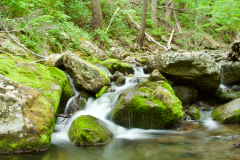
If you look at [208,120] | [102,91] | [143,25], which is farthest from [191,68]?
[143,25]

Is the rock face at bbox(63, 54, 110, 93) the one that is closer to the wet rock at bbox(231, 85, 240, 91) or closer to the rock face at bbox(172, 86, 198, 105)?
the rock face at bbox(172, 86, 198, 105)

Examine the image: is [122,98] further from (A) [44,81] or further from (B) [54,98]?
(A) [44,81]

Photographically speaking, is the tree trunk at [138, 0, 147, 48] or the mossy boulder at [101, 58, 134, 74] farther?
the tree trunk at [138, 0, 147, 48]

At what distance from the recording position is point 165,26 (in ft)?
61.4

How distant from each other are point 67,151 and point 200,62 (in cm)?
554

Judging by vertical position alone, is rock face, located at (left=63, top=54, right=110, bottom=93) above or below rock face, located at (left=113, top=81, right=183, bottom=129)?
above

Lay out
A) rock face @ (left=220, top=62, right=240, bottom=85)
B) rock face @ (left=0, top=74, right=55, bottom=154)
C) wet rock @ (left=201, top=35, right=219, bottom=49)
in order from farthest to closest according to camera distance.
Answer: wet rock @ (left=201, top=35, right=219, bottom=49), rock face @ (left=220, top=62, right=240, bottom=85), rock face @ (left=0, top=74, right=55, bottom=154)

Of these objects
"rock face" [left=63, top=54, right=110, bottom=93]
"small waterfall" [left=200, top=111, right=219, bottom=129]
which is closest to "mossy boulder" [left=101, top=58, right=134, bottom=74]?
"rock face" [left=63, top=54, right=110, bottom=93]

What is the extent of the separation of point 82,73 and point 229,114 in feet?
16.5

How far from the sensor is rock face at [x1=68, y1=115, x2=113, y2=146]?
368cm

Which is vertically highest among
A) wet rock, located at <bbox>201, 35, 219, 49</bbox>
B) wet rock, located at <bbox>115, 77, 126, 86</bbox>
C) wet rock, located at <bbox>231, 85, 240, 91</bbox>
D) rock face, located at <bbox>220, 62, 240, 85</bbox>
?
wet rock, located at <bbox>201, 35, 219, 49</bbox>

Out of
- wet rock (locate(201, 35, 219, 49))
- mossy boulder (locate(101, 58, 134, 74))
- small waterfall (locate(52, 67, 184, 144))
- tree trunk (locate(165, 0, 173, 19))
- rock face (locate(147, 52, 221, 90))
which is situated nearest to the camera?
small waterfall (locate(52, 67, 184, 144))

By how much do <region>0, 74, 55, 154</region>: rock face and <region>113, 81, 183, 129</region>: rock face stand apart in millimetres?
2133

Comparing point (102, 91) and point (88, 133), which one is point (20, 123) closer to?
point (88, 133)
